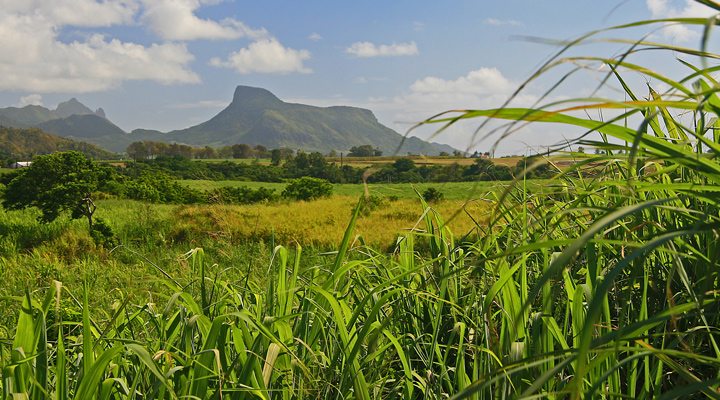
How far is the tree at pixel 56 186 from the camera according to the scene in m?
14.9

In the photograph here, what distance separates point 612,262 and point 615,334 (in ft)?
3.97

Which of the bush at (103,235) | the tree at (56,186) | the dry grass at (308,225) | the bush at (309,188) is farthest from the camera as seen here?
the bush at (309,188)

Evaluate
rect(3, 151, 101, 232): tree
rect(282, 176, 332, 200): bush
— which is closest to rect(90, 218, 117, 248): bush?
rect(3, 151, 101, 232): tree

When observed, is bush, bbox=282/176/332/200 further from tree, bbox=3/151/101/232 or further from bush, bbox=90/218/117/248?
bush, bbox=90/218/117/248

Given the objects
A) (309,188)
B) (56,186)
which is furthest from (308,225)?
(309,188)

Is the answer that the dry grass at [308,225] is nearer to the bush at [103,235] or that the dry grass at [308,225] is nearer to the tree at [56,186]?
the bush at [103,235]

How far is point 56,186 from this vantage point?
1516cm

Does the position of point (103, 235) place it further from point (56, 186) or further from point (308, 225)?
point (308, 225)

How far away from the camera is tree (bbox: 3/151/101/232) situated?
14.9 m

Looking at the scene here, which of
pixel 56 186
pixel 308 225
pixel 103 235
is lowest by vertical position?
pixel 103 235

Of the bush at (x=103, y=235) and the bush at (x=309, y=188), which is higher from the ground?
the bush at (x=309, y=188)

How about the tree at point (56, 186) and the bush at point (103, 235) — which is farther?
the tree at point (56, 186)

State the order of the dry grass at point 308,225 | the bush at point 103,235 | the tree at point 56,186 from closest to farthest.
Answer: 1. the dry grass at point 308,225
2. the bush at point 103,235
3. the tree at point 56,186

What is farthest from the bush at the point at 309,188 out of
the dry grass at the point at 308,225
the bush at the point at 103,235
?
the bush at the point at 103,235
